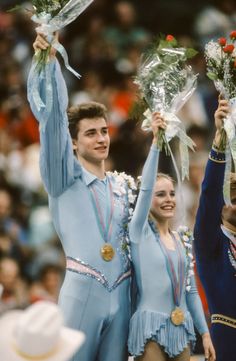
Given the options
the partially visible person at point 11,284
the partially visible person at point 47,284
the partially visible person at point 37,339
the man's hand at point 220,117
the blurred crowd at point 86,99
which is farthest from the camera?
the blurred crowd at point 86,99

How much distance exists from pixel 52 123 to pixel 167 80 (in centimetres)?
73

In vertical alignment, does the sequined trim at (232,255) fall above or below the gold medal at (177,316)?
above

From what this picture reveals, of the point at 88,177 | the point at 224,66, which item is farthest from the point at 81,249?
the point at 224,66

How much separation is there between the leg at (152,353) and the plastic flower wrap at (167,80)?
3.13 feet

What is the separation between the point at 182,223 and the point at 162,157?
11.4ft

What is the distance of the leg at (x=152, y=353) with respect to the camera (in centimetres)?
599

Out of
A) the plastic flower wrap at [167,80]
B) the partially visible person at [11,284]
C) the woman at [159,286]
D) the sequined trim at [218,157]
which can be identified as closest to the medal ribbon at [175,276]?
the woman at [159,286]

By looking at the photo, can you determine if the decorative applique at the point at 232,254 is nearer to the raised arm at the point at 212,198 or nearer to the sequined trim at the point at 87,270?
the raised arm at the point at 212,198

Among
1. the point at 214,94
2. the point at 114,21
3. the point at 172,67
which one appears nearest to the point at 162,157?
the point at 214,94

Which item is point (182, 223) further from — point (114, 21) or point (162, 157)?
point (114, 21)

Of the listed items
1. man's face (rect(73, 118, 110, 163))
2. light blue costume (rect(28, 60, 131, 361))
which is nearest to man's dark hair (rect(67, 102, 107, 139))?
man's face (rect(73, 118, 110, 163))

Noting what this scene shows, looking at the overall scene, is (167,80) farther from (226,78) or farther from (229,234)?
(229,234)

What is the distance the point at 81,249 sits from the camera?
5.98 m

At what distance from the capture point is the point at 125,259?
6.11 meters
